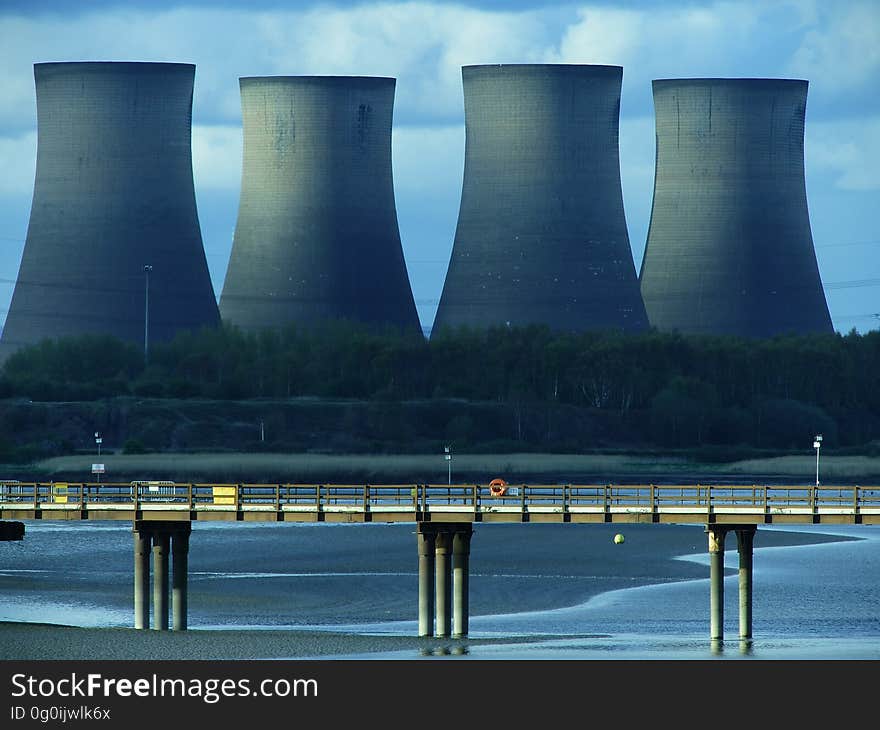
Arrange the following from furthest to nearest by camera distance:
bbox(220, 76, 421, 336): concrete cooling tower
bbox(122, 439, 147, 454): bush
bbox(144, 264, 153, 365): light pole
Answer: bbox(144, 264, 153, 365): light pole → bbox(220, 76, 421, 336): concrete cooling tower → bbox(122, 439, 147, 454): bush

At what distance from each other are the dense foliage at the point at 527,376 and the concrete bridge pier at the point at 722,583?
4971 centimetres

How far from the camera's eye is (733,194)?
275 ft

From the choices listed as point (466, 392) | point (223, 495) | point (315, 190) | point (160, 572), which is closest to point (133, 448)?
point (315, 190)

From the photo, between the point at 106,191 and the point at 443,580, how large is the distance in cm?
4900

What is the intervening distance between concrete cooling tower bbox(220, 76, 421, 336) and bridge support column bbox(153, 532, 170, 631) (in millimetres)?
46646

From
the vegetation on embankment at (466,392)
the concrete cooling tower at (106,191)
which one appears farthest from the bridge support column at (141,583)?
the concrete cooling tower at (106,191)

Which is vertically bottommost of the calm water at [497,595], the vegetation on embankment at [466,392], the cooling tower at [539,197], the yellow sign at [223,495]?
the calm water at [497,595]

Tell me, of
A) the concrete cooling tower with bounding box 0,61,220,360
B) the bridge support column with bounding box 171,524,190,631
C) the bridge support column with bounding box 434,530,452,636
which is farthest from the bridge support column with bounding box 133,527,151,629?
the concrete cooling tower with bounding box 0,61,220,360

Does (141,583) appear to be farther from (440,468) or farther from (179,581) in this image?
(440,468)

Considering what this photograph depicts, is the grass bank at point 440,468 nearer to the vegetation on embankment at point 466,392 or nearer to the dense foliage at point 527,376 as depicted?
the vegetation on embankment at point 466,392

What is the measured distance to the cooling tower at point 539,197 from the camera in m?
78.6

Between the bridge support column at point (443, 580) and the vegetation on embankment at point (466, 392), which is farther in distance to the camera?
the vegetation on embankment at point (466, 392)

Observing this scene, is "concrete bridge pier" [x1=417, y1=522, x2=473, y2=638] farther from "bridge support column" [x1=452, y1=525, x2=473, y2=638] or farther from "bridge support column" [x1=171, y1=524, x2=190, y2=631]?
"bridge support column" [x1=171, y1=524, x2=190, y2=631]

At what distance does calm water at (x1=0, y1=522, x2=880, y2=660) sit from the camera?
31.9 m
